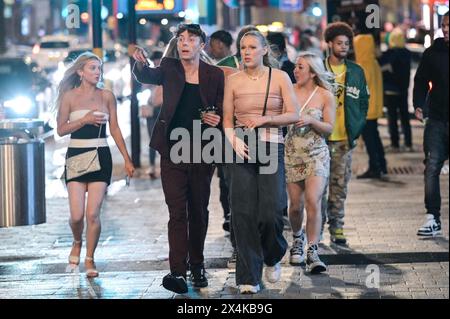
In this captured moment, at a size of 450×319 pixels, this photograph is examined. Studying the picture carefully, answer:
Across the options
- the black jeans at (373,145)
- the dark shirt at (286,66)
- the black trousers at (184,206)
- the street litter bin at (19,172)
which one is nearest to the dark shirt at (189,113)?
the black trousers at (184,206)

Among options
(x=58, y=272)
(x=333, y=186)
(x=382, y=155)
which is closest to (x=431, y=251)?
(x=333, y=186)

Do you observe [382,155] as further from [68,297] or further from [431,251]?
[68,297]

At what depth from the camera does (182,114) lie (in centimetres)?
890

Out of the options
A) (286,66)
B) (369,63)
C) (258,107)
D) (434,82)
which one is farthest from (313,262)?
(369,63)

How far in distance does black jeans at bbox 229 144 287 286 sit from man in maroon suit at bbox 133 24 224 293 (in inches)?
15.6

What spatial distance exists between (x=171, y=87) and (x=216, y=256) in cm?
210

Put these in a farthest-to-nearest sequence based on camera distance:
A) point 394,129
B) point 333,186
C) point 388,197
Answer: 1. point 394,129
2. point 388,197
3. point 333,186

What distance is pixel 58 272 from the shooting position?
9.77 metres

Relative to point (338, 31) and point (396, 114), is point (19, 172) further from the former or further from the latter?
point (396, 114)

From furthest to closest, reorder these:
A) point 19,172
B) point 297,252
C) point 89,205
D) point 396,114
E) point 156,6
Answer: point 156,6 < point 396,114 < point 297,252 < point 19,172 < point 89,205

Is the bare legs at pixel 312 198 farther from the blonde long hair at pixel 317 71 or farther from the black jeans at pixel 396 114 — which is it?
Answer: the black jeans at pixel 396 114

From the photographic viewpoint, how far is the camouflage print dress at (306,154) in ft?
31.9
